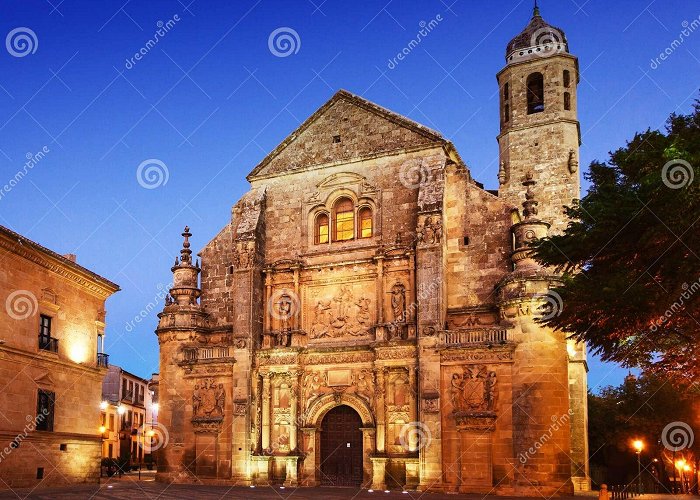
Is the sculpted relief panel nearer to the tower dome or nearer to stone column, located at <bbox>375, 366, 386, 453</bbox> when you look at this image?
stone column, located at <bbox>375, 366, 386, 453</bbox>

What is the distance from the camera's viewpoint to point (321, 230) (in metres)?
30.7

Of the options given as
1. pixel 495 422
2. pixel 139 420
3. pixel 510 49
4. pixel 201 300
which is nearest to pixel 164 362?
pixel 201 300

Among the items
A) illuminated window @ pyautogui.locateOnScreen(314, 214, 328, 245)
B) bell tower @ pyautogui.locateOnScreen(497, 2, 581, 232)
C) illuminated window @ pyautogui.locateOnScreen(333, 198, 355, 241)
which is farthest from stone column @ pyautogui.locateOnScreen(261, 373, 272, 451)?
bell tower @ pyautogui.locateOnScreen(497, 2, 581, 232)

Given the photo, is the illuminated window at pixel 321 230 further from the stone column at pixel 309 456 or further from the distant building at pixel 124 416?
the distant building at pixel 124 416

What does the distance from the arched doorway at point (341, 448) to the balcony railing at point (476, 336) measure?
4.99m

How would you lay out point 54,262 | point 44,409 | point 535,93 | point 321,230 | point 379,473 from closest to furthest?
point 379,473
point 44,409
point 54,262
point 321,230
point 535,93

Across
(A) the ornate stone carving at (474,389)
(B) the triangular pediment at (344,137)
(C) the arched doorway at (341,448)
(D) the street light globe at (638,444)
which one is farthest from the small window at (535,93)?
(D) the street light globe at (638,444)

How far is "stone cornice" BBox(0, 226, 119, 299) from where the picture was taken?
81.6 feet

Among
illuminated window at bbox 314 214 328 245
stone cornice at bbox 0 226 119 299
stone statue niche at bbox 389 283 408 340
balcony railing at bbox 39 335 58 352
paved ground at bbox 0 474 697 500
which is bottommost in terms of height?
paved ground at bbox 0 474 697 500

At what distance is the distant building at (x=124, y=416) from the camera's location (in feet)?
181

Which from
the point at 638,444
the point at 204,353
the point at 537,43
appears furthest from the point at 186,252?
the point at 638,444

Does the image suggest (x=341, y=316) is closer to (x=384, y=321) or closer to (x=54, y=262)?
(x=384, y=321)

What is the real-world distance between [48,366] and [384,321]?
12.5m

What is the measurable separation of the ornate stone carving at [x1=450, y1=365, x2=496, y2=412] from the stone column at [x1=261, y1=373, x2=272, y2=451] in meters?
7.52
